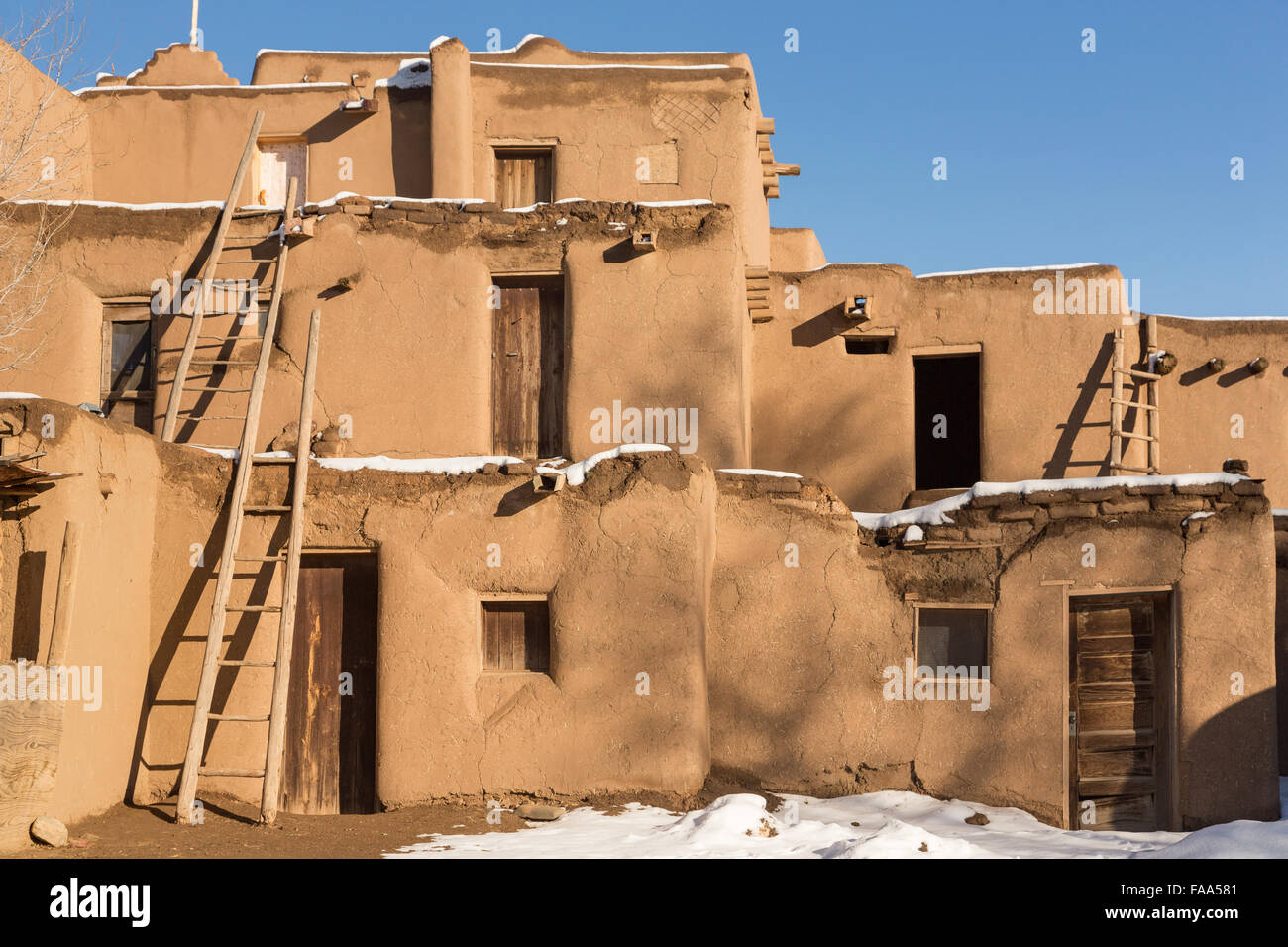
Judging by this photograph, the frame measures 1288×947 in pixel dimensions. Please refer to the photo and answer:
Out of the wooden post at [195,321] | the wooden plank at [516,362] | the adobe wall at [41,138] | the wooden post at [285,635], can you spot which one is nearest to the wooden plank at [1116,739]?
the wooden plank at [516,362]

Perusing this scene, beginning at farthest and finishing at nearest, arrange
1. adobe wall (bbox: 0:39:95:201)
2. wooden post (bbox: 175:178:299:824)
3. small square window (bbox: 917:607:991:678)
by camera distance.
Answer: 1. adobe wall (bbox: 0:39:95:201)
2. small square window (bbox: 917:607:991:678)
3. wooden post (bbox: 175:178:299:824)

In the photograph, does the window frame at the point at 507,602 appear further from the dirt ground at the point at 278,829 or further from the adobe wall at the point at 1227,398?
the adobe wall at the point at 1227,398

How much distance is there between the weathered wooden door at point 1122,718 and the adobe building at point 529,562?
27 millimetres

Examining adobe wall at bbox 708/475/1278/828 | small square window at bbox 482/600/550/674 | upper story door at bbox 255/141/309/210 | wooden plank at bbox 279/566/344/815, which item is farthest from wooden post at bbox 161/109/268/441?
adobe wall at bbox 708/475/1278/828

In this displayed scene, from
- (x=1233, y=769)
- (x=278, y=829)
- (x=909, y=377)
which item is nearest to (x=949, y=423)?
(x=909, y=377)

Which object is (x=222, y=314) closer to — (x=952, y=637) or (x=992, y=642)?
(x=952, y=637)

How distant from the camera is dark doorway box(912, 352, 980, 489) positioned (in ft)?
59.7

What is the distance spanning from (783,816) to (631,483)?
2.84 meters

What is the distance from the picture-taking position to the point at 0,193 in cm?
1342

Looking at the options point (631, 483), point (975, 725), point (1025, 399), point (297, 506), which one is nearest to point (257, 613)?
point (297, 506)

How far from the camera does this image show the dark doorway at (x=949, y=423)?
A: 59.7 feet

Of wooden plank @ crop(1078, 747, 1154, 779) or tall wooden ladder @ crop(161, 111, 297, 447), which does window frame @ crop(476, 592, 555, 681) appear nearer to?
tall wooden ladder @ crop(161, 111, 297, 447)

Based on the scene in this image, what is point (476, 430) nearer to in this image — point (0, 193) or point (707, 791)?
point (707, 791)

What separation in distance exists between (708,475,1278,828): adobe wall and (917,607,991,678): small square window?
0.57 ft
